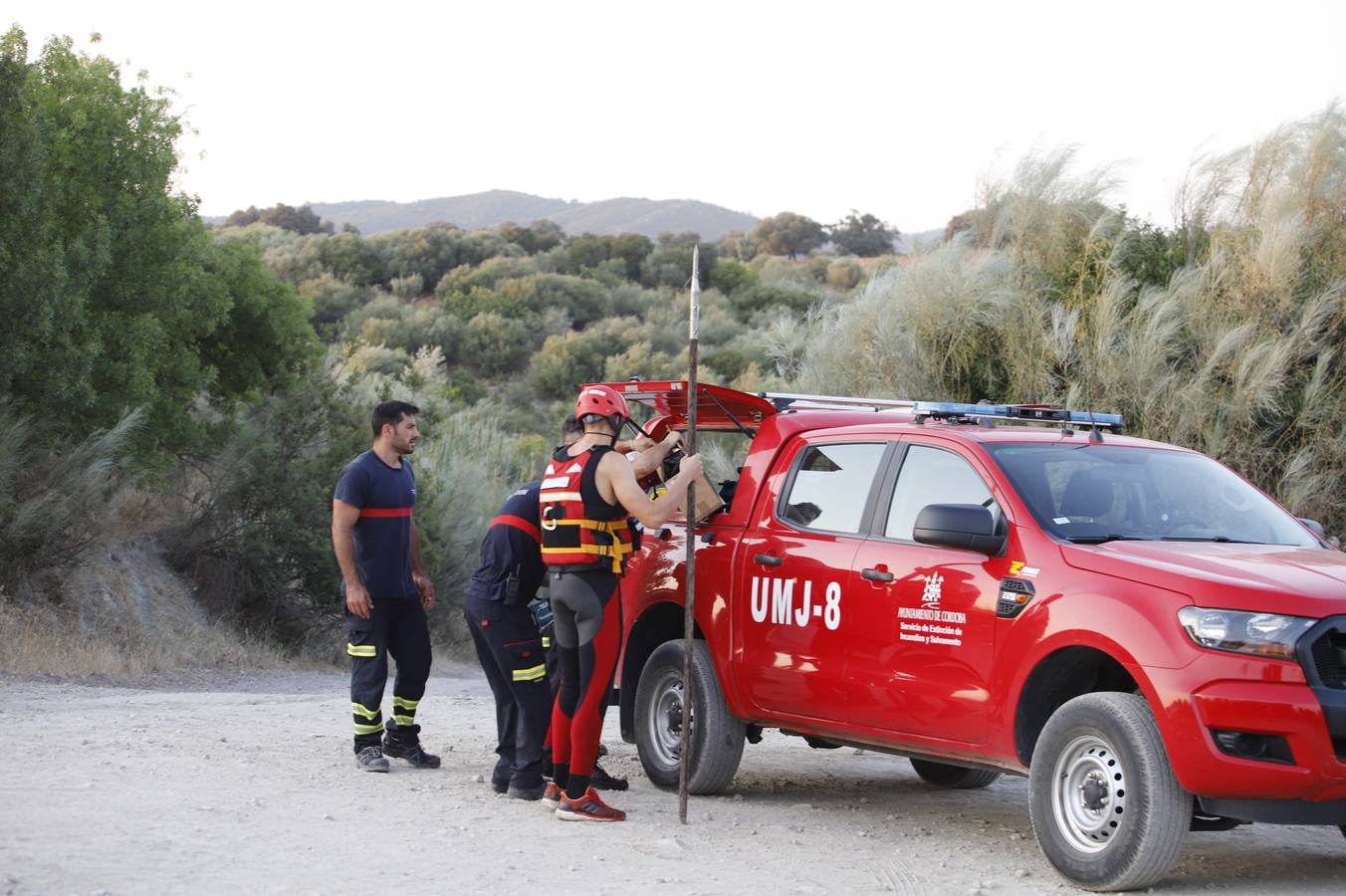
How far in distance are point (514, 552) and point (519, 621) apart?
0.37 meters

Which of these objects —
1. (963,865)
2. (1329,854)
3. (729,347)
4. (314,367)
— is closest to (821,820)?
(963,865)

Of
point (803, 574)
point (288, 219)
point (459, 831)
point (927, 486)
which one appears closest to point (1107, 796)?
point (927, 486)

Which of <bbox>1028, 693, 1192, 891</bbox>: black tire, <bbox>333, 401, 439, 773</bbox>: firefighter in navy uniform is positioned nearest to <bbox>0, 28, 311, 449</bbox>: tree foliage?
<bbox>333, 401, 439, 773</bbox>: firefighter in navy uniform

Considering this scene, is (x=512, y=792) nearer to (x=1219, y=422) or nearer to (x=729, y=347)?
(x=1219, y=422)

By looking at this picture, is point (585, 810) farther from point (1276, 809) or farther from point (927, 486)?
point (1276, 809)

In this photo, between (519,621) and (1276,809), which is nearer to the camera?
(1276,809)

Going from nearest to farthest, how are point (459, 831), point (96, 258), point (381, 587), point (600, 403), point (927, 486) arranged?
1. point (459, 831)
2. point (927, 486)
3. point (600, 403)
4. point (381, 587)
5. point (96, 258)

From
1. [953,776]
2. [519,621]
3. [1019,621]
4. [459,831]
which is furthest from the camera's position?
[953,776]

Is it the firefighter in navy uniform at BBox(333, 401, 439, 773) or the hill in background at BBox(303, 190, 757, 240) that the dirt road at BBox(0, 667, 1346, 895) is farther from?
the hill in background at BBox(303, 190, 757, 240)

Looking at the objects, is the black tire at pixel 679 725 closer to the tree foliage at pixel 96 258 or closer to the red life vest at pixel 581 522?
the red life vest at pixel 581 522

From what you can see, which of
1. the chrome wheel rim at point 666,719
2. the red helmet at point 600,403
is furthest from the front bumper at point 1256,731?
the chrome wheel rim at point 666,719

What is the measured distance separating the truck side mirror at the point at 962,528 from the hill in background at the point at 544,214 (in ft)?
286

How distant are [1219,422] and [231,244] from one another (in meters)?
12.7

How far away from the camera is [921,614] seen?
291 inches
